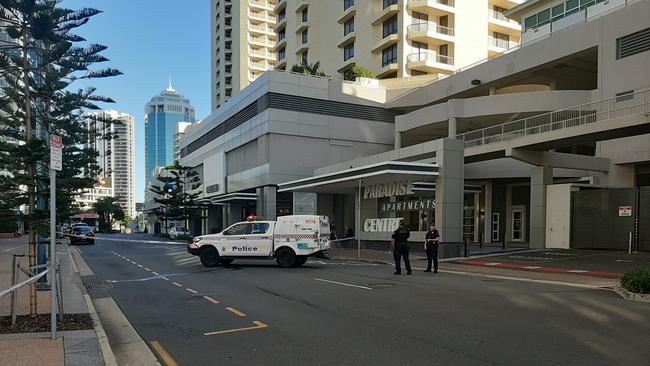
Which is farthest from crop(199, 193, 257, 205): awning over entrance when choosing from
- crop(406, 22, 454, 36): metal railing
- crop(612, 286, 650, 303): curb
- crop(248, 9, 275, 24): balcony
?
crop(248, 9, 275, 24): balcony

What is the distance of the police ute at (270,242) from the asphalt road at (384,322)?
14.4 feet

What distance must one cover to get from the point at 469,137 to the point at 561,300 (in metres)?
22.3

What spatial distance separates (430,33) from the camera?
52031 millimetres

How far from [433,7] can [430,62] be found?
5.33 meters

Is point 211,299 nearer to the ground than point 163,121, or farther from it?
nearer to the ground

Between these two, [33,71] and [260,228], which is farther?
[260,228]

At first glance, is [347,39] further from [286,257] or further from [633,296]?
[633,296]

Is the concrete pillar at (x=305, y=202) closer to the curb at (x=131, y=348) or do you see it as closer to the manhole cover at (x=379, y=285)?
the manhole cover at (x=379, y=285)

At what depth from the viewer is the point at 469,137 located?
32.1 m

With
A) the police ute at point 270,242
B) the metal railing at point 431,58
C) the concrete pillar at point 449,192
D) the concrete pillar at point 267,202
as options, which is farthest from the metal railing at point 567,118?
the metal railing at point 431,58

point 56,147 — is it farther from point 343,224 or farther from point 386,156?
point 343,224

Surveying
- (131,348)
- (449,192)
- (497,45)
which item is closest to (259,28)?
(497,45)

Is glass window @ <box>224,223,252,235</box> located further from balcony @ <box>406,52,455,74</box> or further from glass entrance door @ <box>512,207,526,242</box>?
balcony @ <box>406,52,455,74</box>

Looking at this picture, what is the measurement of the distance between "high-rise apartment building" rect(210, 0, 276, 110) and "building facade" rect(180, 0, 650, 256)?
4206cm
